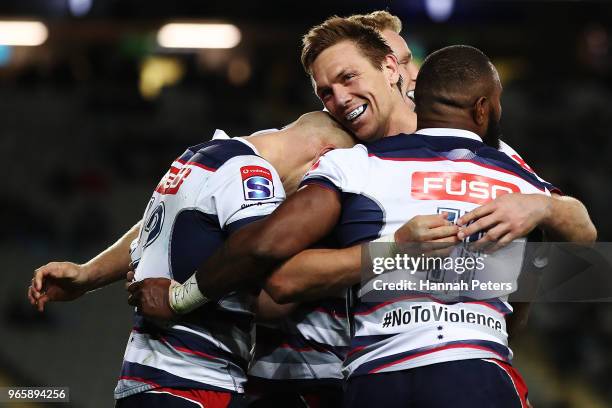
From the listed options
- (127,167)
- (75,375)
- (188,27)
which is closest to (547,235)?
(75,375)

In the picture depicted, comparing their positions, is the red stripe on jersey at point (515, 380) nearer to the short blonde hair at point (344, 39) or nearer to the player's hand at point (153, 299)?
the player's hand at point (153, 299)

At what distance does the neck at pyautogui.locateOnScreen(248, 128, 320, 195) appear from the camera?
9.85 ft

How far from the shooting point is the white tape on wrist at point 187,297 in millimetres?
2588

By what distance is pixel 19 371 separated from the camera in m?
8.95

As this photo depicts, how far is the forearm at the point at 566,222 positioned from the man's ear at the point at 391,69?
84 cm

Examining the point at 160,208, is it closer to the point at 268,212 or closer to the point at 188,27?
the point at 268,212

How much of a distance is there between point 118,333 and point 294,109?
392 cm

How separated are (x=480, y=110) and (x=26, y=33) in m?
10.9

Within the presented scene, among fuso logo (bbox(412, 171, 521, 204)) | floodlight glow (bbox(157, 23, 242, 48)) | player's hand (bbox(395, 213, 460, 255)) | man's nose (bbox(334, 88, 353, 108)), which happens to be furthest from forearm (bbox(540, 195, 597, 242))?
floodlight glow (bbox(157, 23, 242, 48))

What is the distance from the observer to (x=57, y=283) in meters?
3.21

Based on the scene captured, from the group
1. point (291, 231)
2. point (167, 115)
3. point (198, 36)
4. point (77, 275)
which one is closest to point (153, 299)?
point (291, 231)

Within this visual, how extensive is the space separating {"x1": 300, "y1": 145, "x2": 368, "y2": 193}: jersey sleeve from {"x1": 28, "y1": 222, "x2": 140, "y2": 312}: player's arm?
3.47 feet

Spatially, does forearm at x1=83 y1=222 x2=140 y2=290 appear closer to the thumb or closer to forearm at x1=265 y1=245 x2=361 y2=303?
the thumb

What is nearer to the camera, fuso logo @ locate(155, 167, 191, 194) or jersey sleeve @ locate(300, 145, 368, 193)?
jersey sleeve @ locate(300, 145, 368, 193)
